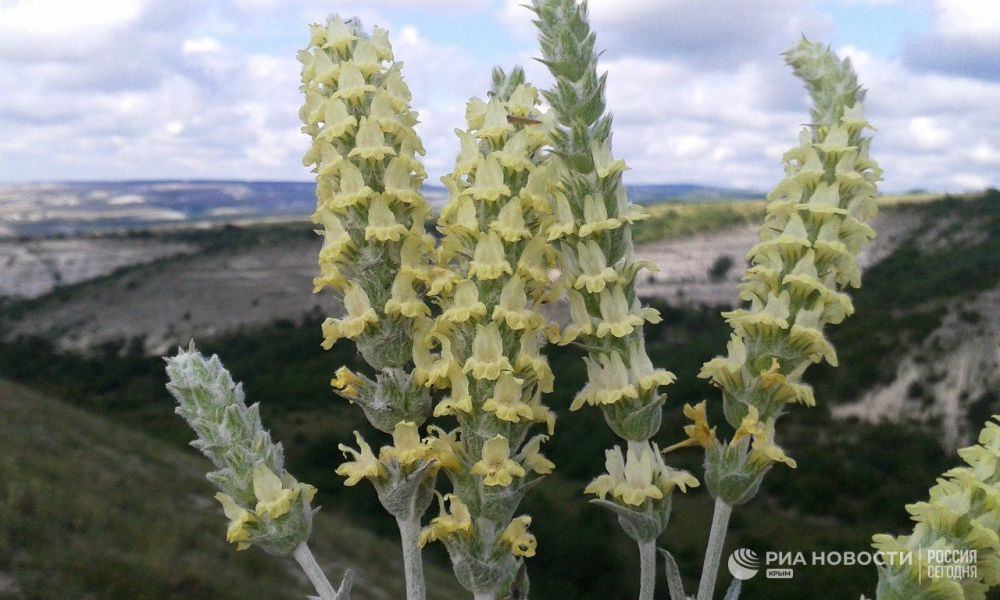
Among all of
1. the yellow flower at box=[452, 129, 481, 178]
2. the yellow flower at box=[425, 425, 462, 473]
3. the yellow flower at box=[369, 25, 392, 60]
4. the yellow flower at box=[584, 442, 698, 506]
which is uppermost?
the yellow flower at box=[369, 25, 392, 60]

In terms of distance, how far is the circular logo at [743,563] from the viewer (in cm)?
259

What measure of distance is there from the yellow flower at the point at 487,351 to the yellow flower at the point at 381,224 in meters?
0.36

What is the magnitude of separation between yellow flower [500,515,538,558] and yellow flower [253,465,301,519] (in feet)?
2.02

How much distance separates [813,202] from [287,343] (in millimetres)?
83759

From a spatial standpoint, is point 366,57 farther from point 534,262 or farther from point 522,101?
point 534,262

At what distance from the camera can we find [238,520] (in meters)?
2.16

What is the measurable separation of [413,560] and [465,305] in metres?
0.80

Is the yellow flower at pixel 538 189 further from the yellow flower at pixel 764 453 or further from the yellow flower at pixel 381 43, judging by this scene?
the yellow flower at pixel 764 453

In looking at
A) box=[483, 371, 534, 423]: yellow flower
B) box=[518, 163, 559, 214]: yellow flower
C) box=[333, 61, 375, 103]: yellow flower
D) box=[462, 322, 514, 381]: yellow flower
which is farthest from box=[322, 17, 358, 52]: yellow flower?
box=[483, 371, 534, 423]: yellow flower

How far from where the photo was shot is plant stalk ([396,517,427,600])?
7.11 feet

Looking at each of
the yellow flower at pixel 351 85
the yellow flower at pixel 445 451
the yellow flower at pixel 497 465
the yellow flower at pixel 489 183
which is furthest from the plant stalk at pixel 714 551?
the yellow flower at pixel 351 85

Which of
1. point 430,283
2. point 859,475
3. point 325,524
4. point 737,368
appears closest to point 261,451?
point 430,283

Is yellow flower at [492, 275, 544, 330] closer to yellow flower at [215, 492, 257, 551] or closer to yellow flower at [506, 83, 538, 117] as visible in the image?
yellow flower at [506, 83, 538, 117]

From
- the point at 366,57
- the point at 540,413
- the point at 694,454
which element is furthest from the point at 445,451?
the point at 694,454
